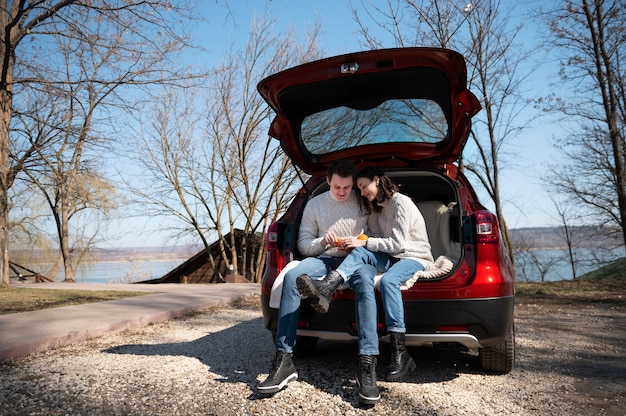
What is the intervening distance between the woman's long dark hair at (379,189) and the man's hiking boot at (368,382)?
3.65ft

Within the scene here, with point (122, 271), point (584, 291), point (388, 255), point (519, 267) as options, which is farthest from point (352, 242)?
point (519, 267)

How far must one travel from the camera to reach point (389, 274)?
285cm

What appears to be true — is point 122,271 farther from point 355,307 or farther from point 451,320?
point 451,320

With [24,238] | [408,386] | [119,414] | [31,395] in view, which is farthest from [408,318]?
[24,238]

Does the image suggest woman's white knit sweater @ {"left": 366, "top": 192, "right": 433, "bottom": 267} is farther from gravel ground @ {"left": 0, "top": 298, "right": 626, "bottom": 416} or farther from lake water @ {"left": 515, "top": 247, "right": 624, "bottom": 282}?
lake water @ {"left": 515, "top": 247, "right": 624, "bottom": 282}

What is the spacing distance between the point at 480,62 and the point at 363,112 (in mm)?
10369

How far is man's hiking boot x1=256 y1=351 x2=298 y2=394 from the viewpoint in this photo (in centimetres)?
261

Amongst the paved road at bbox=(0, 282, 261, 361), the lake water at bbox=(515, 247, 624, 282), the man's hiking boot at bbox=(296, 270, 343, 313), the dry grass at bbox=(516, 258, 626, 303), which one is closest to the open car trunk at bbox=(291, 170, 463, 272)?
the man's hiking boot at bbox=(296, 270, 343, 313)

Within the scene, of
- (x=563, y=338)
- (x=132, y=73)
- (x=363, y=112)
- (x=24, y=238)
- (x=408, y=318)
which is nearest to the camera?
(x=408, y=318)

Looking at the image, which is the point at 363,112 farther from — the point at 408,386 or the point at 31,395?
the point at 31,395

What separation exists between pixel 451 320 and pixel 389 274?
460 millimetres

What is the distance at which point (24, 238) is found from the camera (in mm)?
22422

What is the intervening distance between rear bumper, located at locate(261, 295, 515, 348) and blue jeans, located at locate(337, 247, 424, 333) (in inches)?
3.7

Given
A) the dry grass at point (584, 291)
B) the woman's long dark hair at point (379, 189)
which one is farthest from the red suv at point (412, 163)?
the dry grass at point (584, 291)
